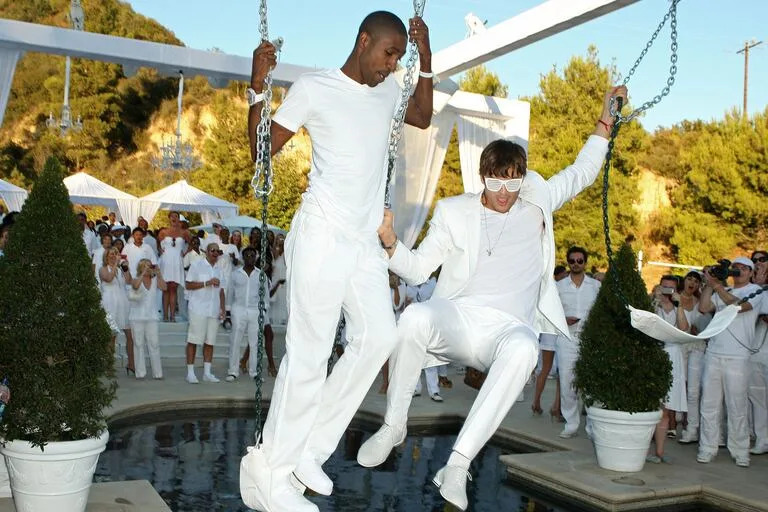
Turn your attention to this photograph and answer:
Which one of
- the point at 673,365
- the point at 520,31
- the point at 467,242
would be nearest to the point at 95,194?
the point at 520,31

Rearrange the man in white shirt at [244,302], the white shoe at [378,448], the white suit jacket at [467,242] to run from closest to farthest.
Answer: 1. the white shoe at [378,448]
2. the white suit jacket at [467,242]
3. the man in white shirt at [244,302]

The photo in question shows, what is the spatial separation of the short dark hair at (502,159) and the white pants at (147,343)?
8.62 metres

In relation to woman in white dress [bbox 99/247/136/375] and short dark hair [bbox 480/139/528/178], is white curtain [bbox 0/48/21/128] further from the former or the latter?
short dark hair [bbox 480/139/528/178]

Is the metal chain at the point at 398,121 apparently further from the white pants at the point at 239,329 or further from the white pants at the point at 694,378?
the white pants at the point at 239,329

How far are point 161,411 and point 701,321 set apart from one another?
6.20 metres

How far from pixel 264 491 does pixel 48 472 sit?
1.87 meters

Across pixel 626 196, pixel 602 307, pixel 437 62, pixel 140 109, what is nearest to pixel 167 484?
pixel 602 307

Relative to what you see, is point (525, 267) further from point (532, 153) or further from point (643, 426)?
point (532, 153)

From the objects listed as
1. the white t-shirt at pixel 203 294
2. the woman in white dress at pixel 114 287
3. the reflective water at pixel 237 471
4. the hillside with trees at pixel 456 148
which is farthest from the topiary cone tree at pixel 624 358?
the hillside with trees at pixel 456 148

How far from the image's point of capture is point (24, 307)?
579cm

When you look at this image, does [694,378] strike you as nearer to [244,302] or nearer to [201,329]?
[244,302]

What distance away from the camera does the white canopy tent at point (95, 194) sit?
2762 centimetres

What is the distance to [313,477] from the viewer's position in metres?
4.52

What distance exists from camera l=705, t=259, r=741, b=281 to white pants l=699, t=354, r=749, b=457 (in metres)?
0.85
